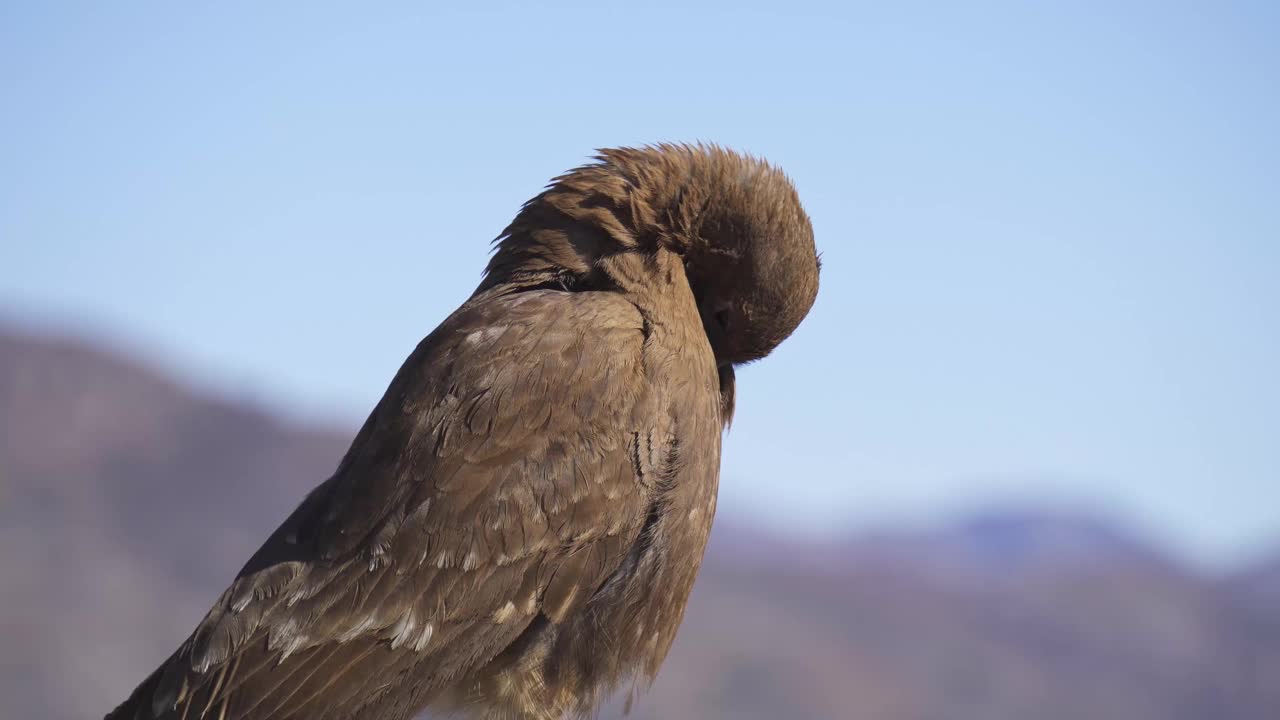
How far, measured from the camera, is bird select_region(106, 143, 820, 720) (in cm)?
424

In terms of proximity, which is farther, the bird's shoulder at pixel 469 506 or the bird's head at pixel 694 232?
the bird's head at pixel 694 232

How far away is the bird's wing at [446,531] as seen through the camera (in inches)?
166

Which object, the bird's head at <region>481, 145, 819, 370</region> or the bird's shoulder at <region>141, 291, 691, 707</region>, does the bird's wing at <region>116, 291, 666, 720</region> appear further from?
the bird's head at <region>481, 145, 819, 370</region>

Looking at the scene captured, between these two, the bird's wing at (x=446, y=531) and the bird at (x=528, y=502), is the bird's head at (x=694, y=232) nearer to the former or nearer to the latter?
the bird at (x=528, y=502)

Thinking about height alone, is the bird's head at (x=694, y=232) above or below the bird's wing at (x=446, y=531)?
above

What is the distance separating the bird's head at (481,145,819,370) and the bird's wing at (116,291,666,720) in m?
0.42

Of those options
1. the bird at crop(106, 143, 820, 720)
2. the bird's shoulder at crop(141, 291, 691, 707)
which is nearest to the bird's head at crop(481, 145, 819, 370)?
the bird at crop(106, 143, 820, 720)

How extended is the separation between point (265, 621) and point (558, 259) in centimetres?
158

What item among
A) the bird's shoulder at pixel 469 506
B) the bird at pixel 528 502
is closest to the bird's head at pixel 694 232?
the bird at pixel 528 502

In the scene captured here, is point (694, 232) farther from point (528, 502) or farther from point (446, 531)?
point (446, 531)

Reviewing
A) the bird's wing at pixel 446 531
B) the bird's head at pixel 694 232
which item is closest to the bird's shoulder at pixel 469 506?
the bird's wing at pixel 446 531

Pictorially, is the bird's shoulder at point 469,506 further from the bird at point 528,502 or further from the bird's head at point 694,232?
the bird's head at point 694,232

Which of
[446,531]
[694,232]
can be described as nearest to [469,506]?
[446,531]

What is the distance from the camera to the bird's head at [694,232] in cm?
499
